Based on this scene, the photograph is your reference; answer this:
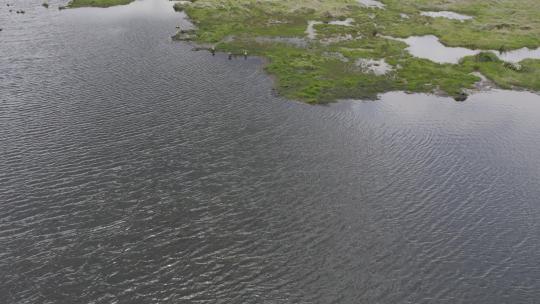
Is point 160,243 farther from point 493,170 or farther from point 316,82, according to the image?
point 316,82

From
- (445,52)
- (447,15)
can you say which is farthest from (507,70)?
(447,15)

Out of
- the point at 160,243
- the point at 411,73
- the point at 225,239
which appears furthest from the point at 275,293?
the point at 411,73

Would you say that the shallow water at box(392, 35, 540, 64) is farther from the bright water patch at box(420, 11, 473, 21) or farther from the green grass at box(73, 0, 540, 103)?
the bright water patch at box(420, 11, 473, 21)

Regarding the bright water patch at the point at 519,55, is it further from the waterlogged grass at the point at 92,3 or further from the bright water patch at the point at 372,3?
the waterlogged grass at the point at 92,3

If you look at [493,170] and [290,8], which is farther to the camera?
[290,8]

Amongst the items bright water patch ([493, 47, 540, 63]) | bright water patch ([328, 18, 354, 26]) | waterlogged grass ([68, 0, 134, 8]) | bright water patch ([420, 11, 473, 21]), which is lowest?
bright water patch ([493, 47, 540, 63])

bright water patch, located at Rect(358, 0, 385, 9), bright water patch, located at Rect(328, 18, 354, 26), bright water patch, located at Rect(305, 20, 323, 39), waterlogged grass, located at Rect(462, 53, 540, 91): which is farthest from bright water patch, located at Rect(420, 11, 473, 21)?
waterlogged grass, located at Rect(462, 53, 540, 91)
